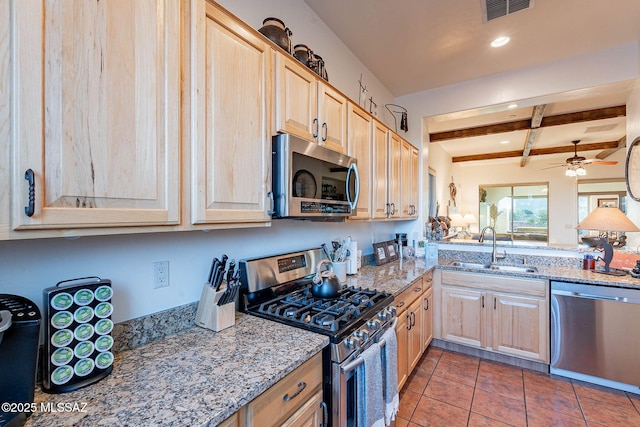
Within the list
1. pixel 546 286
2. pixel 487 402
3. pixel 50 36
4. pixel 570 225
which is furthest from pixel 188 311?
pixel 570 225

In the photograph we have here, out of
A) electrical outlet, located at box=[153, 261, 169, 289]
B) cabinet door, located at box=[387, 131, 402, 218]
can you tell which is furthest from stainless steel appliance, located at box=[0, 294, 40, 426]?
cabinet door, located at box=[387, 131, 402, 218]

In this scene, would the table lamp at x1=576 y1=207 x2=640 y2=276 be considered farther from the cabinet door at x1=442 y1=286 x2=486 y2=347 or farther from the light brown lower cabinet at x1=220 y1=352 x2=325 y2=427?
the light brown lower cabinet at x1=220 y1=352 x2=325 y2=427

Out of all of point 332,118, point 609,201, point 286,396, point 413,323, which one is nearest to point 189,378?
point 286,396

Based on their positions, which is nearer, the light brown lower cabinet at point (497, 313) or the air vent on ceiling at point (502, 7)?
the air vent on ceiling at point (502, 7)

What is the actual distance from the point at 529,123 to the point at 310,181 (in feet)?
14.4

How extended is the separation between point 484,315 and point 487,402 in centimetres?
81

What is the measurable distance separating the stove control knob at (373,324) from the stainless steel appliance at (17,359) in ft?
4.08

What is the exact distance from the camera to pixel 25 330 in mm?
712


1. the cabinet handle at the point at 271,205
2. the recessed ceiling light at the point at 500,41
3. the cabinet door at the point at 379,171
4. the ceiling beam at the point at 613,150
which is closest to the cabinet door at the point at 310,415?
the cabinet handle at the point at 271,205

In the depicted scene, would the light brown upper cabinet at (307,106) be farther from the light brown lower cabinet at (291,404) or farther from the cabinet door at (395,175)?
the light brown lower cabinet at (291,404)

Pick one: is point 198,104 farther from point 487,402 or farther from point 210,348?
point 487,402

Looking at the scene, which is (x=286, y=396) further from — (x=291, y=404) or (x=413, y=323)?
(x=413, y=323)

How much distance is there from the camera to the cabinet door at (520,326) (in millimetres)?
2541

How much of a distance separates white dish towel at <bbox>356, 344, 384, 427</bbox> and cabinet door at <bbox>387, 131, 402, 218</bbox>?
1.56m
